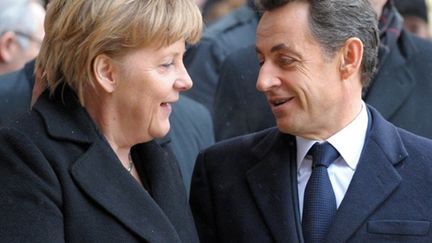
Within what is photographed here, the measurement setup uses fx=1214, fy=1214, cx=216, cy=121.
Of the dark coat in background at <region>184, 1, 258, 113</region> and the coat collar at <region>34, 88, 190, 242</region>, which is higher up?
the coat collar at <region>34, 88, 190, 242</region>

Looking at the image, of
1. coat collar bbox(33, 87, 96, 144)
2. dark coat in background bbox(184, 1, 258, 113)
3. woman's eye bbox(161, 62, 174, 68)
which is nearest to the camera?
coat collar bbox(33, 87, 96, 144)

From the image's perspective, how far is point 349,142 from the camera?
13.7 ft

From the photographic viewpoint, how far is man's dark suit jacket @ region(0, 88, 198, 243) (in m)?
3.72

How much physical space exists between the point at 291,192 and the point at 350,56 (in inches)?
20.2

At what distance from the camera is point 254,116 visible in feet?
17.2

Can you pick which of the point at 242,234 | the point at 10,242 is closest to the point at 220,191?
the point at 242,234

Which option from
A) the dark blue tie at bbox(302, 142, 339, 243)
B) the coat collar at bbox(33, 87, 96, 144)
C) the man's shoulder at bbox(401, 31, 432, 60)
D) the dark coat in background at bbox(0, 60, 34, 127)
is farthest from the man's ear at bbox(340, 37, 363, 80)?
the dark coat in background at bbox(0, 60, 34, 127)

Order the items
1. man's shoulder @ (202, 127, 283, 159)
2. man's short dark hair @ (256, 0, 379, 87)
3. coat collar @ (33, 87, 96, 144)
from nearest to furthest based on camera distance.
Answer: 1. coat collar @ (33, 87, 96, 144)
2. man's short dark hair @ (256, 0, 379, 87)
3. man's shoulder @ (202, 127, 283, 159)

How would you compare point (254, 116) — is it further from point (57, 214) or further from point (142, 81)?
point (57, 214)

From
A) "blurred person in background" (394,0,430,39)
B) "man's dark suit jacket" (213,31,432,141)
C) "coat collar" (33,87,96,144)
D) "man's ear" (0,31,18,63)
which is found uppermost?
"coat collar" (33,87,96,144)

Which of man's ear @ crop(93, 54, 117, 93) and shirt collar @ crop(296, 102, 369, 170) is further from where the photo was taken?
shirt collar @ crop(296, 102, 369, 170)

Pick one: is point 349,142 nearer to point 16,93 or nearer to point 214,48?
point 16,93

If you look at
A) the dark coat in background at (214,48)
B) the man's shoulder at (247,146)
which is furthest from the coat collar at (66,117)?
the dark coat in background at (214,48)

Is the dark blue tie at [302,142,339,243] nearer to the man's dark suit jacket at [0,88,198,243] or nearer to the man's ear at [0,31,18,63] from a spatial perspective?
the man's dark suit jacket at [0,88,198,243]
